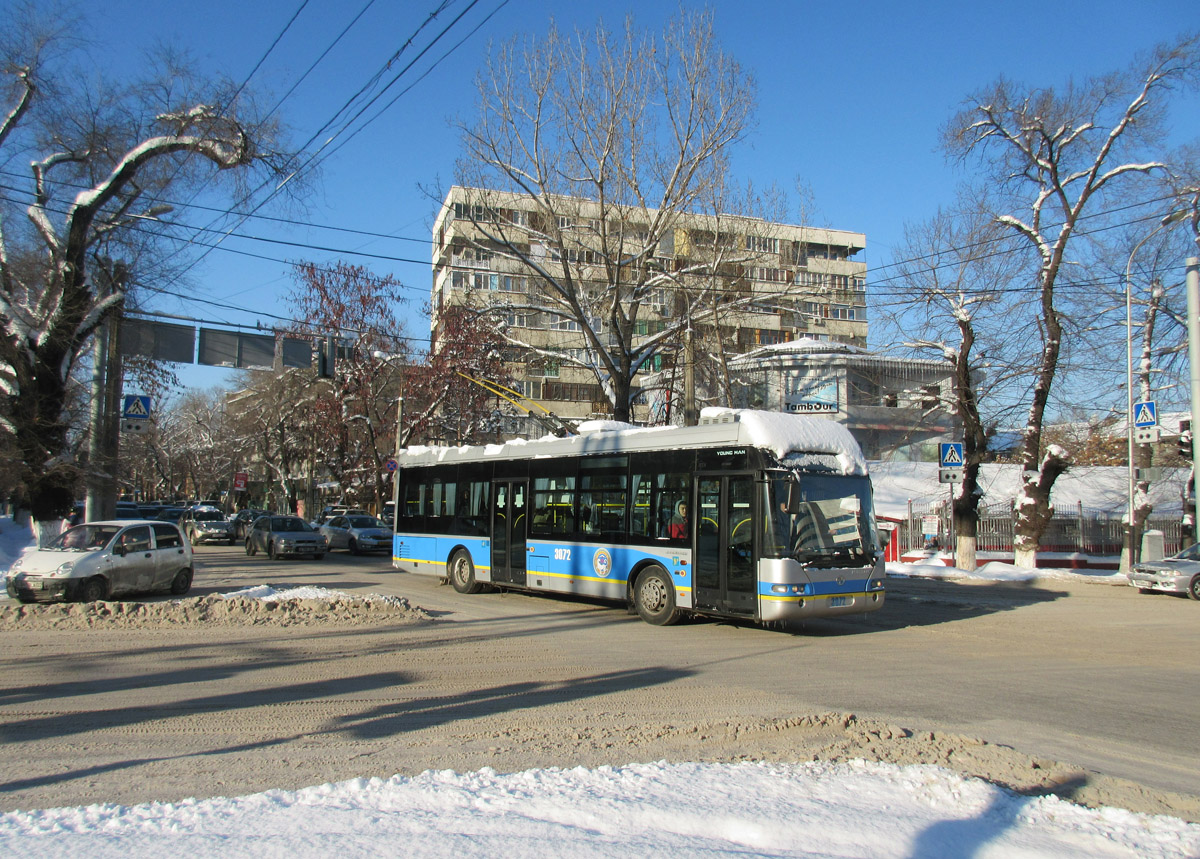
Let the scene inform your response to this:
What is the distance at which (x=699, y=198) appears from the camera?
2656 centimetres

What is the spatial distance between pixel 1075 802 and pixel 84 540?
49.8 feet

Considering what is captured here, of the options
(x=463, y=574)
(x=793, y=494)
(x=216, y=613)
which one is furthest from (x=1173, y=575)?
(x=216, y=613)

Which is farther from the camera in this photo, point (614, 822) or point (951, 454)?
point (951, 454)

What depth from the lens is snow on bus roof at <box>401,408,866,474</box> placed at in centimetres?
1232

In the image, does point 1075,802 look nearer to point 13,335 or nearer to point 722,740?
point 722,740

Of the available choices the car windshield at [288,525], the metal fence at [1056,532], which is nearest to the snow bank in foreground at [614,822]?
the car windshield at [288,525]

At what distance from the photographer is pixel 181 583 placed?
16547 millimetres

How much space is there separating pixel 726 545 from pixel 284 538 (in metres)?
20.5

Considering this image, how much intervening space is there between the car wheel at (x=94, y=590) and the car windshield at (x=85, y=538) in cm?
56

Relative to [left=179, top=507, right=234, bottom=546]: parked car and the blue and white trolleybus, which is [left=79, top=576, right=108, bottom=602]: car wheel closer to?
the blue and white trolleybus

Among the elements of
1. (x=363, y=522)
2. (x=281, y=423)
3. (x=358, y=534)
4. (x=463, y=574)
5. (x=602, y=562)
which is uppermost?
(x=281, y=423)

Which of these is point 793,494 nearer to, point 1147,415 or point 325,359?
point 1147,415

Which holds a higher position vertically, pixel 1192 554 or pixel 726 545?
pixel 726 545

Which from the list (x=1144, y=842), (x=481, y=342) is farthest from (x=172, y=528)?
(x=481, y=342)
